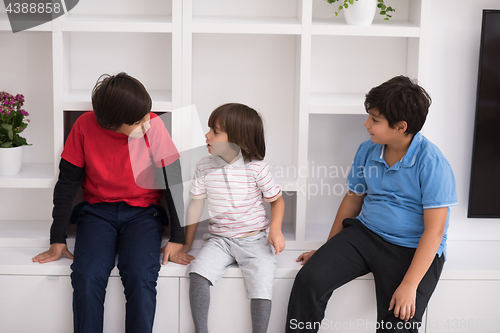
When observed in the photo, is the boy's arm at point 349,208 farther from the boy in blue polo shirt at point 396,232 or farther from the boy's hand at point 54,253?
the boy's hand at point 54,253

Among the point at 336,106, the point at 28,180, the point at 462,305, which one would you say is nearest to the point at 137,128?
the point at 28,180

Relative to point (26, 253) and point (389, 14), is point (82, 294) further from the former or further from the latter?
point (389, 14)

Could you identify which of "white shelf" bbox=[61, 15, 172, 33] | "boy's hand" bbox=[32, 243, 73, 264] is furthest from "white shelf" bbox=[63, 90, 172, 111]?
"boy's hand" bbox=[32, 243, 73, 264]

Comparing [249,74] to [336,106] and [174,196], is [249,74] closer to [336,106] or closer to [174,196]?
[336,106]

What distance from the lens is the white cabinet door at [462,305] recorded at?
1525 millimetres

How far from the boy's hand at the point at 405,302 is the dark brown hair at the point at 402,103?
457mm

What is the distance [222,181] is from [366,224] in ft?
1.56

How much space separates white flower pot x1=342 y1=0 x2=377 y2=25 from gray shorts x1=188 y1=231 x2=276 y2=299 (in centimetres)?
77

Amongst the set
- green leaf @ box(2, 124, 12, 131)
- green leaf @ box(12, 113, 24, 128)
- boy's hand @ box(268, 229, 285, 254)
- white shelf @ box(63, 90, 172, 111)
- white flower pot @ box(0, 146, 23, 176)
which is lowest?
boy's hand @ box(268, 229, 285, 254)

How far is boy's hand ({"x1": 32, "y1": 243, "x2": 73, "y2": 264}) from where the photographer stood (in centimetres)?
153

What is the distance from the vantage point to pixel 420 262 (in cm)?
135

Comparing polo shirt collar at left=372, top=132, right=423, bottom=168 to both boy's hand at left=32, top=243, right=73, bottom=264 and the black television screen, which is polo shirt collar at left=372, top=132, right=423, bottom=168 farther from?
boy's hand at left=32, top=243, right=73, bottom=264

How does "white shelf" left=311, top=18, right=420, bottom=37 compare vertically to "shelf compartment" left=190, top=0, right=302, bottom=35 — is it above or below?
below

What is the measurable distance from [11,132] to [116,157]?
1.23 ft
